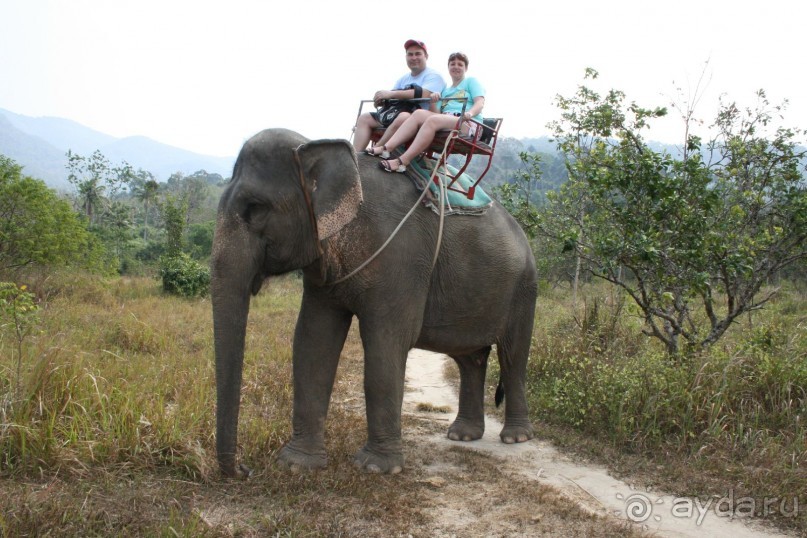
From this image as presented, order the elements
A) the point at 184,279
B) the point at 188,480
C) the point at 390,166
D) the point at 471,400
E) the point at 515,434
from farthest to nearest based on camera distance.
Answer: the point at 184,279 < the point at 471,400 < the point at 515,434 < the point at 390,166 < the point at 188,480

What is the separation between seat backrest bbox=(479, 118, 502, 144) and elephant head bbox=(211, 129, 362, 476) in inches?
57.0

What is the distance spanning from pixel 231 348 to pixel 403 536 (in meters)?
1.45

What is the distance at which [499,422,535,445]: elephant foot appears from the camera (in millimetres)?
5725

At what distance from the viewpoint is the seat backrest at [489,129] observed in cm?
515

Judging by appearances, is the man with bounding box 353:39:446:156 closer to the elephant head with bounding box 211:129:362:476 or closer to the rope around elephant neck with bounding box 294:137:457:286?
the rope around elephant neck with bounding box 294:137:457:286

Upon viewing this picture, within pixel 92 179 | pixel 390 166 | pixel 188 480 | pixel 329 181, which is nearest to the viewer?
pixel 188 480

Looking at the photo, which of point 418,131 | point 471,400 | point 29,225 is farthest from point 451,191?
point 29,225

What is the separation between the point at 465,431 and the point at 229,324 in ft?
9.11

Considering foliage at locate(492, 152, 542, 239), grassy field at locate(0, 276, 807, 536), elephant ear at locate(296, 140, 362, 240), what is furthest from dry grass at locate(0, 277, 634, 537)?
foliage at locate(492, 152, 542, 239)

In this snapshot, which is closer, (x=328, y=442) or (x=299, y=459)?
(x=299, y=459)

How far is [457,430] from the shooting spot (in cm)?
578

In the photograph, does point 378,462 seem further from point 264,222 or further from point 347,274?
point 264,222

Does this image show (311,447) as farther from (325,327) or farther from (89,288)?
(89,288)

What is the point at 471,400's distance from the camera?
19.4 ft
